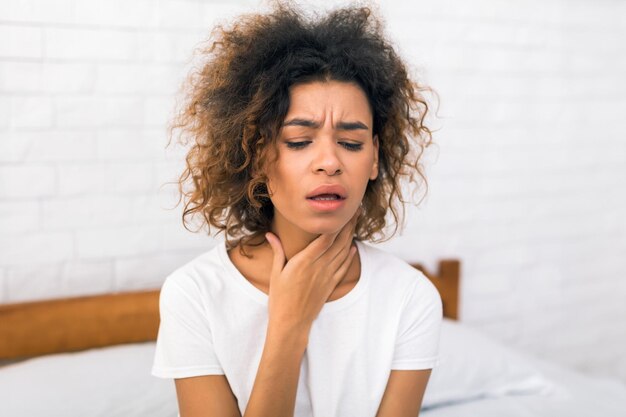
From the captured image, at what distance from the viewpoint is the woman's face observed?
3.36 ft

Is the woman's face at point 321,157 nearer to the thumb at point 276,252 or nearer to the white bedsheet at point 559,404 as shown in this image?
the thumb at point 276,252

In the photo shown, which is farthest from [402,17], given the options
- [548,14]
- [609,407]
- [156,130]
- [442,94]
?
[609,407]

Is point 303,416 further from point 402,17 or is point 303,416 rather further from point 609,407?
point 402,17

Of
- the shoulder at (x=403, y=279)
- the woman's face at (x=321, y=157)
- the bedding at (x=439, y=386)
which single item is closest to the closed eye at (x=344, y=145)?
the woman's face at (x=321, y=157)

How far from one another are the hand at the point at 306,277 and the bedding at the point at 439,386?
1.67 feet

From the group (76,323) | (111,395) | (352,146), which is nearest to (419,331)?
(352,146)

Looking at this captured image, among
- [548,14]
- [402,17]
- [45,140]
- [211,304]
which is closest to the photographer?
[211,304]

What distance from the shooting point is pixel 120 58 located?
1640mm

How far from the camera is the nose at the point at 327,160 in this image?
101cm

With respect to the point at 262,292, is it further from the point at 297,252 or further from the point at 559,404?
the point at 559,404

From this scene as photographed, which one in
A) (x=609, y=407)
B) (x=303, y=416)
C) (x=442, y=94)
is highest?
(x=442, y=94)

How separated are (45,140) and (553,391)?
53.2 inches

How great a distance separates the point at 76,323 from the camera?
1.63 metres

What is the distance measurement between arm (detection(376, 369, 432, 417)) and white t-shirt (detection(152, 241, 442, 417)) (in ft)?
0.04
